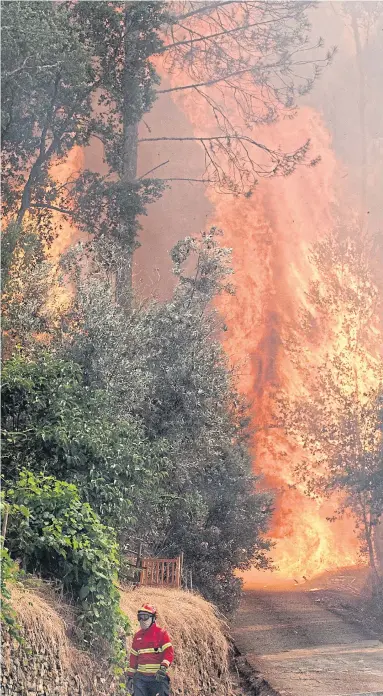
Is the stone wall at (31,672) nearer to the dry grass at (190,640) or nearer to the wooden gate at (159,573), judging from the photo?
the dry grass at (190,640)

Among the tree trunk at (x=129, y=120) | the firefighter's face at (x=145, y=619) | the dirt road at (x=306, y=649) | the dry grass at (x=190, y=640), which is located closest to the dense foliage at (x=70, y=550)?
the firefighter's face at (x=145, y=619)

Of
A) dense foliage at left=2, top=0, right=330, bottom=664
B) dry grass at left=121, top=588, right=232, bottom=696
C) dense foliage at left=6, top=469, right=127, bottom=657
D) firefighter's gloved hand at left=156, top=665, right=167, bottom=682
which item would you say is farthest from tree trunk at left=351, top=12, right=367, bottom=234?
firefighter's gloved hand at left=156, top=665, right=167, bottom=682

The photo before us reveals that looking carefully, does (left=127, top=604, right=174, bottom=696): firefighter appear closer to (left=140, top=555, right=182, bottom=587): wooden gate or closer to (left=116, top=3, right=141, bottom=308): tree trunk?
(left=140, top=555, right=182, bottom=587): wooden gate

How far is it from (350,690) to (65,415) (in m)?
10.6

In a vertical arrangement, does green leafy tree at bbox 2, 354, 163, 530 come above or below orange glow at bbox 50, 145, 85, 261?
below

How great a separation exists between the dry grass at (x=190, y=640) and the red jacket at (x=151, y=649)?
4.24m

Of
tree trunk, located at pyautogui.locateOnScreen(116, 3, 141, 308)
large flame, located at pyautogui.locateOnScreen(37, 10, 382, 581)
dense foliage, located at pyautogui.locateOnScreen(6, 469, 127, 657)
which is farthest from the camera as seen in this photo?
large flame, located at pyautogui.locateOnScreen(37, 10, 382, 581)

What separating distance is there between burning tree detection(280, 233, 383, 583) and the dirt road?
5.53 m

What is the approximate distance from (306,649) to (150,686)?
18.0m

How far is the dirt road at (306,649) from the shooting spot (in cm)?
2441

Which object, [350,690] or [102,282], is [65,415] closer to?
[102,282]

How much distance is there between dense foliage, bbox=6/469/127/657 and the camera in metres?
16.0

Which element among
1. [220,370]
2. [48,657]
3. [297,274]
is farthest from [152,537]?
[297,274]

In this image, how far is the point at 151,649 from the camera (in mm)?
14617
